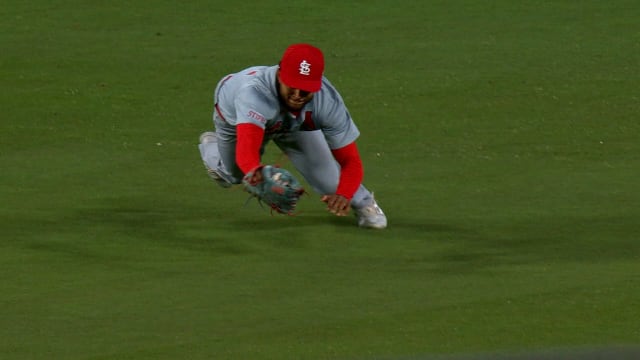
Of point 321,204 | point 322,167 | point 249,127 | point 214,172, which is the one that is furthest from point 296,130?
point 321,204

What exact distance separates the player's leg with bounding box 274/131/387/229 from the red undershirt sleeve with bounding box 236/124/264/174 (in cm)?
81

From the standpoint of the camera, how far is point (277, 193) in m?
9.24

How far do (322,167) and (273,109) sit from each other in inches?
35.1

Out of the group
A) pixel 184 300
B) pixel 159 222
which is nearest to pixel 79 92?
pixel 159 222

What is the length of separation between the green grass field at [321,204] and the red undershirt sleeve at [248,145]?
59cm

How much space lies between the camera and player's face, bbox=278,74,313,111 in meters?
9.14

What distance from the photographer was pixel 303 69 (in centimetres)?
904

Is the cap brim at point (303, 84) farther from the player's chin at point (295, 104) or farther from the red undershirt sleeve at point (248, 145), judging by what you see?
the red undershirt sleeve at point (248, 145)

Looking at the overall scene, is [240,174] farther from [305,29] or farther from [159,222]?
[305,29]

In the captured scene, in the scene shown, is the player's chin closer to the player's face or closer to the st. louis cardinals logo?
the player's face

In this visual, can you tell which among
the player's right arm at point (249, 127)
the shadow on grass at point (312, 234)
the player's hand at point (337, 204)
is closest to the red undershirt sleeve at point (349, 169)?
the player's hand at point (337, 204)

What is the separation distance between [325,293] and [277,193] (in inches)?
42.5

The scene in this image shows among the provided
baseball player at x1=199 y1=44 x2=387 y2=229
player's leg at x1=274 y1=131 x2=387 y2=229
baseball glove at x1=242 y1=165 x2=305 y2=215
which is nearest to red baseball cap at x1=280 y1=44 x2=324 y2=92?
baseball player at x1=199 y1=44 x2=387 y2=229

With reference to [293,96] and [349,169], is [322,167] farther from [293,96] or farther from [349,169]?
[293,96]
